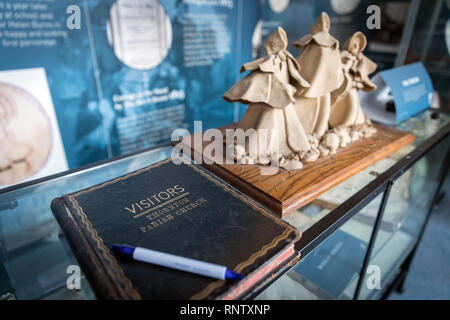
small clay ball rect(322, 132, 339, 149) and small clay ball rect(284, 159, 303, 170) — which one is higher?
small clay ball rect(322, 132, 339, 149)

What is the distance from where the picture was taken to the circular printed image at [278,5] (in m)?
2.07

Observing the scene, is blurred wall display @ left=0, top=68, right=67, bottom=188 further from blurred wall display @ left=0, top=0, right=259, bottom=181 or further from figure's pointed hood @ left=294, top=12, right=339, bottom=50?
figure's pointed hood @ left=294, top=12, right=339, bottom=50

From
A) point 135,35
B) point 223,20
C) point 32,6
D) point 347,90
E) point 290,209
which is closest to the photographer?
point 290,209

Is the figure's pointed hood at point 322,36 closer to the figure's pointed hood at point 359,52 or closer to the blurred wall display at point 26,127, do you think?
the figure's pointed hood at point 359,52

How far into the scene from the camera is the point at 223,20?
1.82 m

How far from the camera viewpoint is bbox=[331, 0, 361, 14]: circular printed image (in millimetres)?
1986

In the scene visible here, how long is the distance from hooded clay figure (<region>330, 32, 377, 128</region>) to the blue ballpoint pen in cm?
74

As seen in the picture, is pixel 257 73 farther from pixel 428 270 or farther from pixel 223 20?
pixel 428 270

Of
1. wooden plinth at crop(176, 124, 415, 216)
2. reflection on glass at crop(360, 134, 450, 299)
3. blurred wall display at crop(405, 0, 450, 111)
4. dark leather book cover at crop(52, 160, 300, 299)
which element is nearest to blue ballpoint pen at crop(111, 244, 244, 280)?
dark leather book cover at crop(52, 160, 300, 299)

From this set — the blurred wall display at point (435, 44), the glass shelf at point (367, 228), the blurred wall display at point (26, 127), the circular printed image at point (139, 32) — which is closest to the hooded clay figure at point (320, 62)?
the glass shelf at point (367, 228)

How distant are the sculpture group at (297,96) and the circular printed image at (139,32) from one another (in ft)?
3.08
